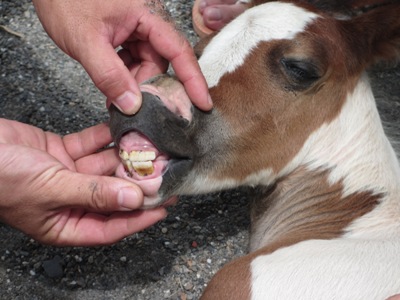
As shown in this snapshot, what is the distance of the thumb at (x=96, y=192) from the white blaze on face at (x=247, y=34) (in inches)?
19.2

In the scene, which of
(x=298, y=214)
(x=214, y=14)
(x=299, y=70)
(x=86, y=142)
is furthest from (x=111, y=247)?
(x=214, y=14)

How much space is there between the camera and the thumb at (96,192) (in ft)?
7.03

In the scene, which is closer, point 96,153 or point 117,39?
point 117,39

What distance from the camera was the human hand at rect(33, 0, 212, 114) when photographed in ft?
7.01

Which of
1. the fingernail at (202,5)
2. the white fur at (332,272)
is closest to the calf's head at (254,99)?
the white fur at (332,272)

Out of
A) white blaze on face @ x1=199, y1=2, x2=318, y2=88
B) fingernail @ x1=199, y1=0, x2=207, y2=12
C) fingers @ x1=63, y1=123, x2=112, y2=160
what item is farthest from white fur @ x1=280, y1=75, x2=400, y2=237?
fingernail @ x1=199, y1=0, x2=207, y2=12

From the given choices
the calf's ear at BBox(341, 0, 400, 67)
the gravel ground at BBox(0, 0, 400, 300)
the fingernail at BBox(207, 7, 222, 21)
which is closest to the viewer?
the calf's ear at BBox(341, 0, 400, 67)

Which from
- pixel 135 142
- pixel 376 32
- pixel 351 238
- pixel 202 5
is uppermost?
pixel 376 32

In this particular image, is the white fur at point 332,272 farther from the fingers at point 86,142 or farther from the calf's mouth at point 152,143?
the fingers at point 86,142

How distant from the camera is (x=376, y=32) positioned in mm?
2471

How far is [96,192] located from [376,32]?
1.16 meters

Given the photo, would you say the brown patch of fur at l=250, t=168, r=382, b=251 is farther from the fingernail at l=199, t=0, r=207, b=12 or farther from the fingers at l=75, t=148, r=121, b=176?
the fingernail at l=199, t=0, r=207, b=12

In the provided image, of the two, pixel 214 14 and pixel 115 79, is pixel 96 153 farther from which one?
pixel 214 14

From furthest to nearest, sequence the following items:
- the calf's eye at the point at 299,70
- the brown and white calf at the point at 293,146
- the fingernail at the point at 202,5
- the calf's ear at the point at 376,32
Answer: the fingernail at the point at 202,5, the calf's ear at the point at 376,32, the calf's eye at the point at 299,70, the brown and white calf at the point at 293,146
